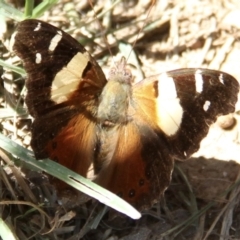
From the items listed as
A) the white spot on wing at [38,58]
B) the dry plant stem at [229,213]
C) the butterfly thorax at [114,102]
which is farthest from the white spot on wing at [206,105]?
the white spot on wing at [38,58]

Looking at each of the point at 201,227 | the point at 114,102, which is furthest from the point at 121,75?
the point at 201,227

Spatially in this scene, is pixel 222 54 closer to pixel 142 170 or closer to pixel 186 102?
pixel 186 102

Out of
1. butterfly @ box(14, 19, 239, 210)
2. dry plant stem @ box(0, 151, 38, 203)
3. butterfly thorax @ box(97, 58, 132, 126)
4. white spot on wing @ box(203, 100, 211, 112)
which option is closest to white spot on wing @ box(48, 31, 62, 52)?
butterfly @ box(14, 19, 239, 210)

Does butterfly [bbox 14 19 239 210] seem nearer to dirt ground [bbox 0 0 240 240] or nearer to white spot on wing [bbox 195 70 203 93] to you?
white spot on wing [bbox 195 70 203 93]

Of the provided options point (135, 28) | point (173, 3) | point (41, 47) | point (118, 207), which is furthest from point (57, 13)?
point (118, 207)

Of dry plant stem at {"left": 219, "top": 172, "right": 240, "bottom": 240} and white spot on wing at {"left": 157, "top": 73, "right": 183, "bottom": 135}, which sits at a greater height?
white spot on wing at {"left": 157, "top": 73, "right": 183, "bottom": 135}

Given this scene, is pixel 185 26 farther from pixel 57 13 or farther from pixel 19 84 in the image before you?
pixel 19 84

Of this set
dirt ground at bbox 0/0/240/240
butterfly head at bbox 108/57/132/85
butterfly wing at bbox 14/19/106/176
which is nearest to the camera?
butterfly wing at bbox 14/19/106/176

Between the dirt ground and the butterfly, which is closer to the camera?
the butterfly
